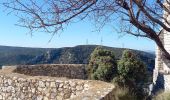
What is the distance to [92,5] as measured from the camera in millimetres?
7473

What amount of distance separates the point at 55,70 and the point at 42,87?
25.8ft

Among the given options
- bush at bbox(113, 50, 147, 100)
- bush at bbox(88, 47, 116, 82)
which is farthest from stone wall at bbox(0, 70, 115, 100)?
bush at bbox(88, 47, 116, 82)

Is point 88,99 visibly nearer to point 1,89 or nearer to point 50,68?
point 1,89

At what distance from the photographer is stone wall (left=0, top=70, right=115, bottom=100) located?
34.9 feet

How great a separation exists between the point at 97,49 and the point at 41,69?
527 centimetres

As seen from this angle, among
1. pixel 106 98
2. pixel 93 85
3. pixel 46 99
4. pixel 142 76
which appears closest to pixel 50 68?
pixel 142 76

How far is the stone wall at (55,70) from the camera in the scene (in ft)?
59.6

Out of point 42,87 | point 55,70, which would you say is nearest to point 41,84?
point 42,87

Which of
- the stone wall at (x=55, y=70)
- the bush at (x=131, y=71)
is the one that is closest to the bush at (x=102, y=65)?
the bush at (x=131, y=71)

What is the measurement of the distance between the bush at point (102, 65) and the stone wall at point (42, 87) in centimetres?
885

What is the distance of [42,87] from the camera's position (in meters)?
11.6

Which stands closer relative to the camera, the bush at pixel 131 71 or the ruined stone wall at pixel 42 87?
the ruined stone wall at pixel 42 87

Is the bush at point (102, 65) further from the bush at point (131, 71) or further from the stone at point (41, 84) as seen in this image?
the stone at point (41, 84)

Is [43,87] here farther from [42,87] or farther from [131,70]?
[131,70]
